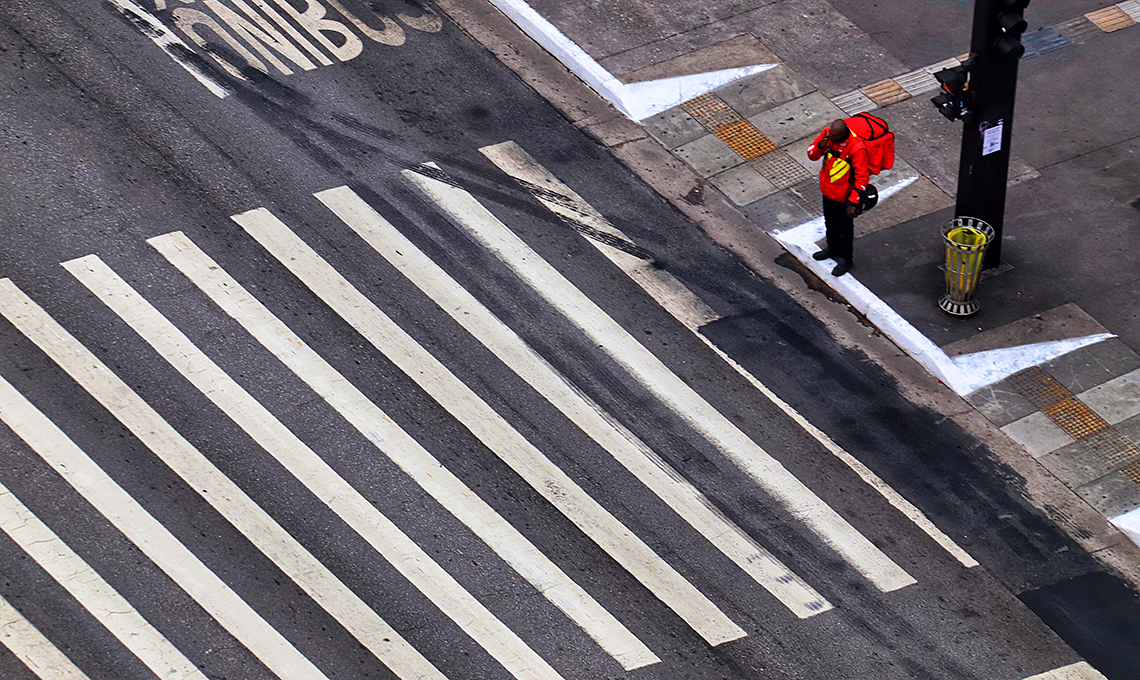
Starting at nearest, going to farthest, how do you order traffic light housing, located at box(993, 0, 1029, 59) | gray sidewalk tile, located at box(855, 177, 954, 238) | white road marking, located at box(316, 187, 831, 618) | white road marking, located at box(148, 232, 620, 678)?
1. white road marking, located at box(148, 232, 620, 678)
2. white road marking, located at box(316, 187, 831, 618)
3. traffic light housing, located at box(993, 0, 1029, 59)
4. gray sidewalk tile, located at box(855, 177, 954, 238)

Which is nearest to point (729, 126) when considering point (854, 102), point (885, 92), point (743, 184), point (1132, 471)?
point (743, 184)

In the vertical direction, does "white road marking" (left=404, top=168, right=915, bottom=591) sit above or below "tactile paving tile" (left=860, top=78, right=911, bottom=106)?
below

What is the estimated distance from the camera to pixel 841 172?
14.0 m

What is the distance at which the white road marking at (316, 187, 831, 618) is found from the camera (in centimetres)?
1191

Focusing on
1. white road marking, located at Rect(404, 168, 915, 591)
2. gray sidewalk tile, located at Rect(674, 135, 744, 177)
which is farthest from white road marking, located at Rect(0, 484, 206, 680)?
gray sidewalk tile, located at Rect(674, 135, 744, 177)

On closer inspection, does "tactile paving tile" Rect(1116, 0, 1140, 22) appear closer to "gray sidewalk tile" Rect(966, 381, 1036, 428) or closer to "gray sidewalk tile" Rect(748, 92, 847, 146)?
"gray sidewalk tile" Rect(748, 92, 847, 146)

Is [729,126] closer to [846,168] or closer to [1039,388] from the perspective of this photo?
[846,168]

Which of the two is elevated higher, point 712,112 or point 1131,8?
point 1131,8

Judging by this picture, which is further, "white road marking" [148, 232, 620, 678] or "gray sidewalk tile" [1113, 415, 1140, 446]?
"gray sidewalk tile" [1113, 415, 1140, 446]

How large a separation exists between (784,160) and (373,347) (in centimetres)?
534

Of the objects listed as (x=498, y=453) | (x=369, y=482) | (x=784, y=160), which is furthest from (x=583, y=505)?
(x=784, y=160)

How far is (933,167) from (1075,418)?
374 centimetres

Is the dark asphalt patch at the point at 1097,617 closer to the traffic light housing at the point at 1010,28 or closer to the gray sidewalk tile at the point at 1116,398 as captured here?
the gray sidewalk tile at the point at 1116,398

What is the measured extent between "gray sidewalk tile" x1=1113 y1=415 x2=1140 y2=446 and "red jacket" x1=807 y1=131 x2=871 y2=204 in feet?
10.3
